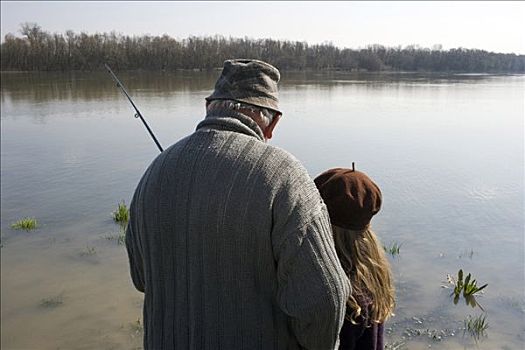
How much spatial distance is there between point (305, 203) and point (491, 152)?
12143 millimetres

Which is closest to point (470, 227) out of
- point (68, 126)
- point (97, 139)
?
point (97, 139)

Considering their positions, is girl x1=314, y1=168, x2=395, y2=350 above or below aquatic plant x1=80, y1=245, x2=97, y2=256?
above

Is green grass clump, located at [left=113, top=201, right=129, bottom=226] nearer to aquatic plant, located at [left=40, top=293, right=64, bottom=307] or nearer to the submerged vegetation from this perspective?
the submerged vegetation

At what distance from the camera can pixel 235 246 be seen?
148 centimetres

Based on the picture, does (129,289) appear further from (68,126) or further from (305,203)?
(68,126)

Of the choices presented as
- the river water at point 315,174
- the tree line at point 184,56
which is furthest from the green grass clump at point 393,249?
the tree line at point 184,56

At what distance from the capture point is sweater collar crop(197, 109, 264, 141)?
1562 mm

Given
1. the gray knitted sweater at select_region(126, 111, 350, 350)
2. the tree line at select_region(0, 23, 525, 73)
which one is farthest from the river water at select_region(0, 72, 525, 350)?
the tree line at select_region(0, 23, 525, 73)

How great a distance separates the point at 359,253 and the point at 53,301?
393cm

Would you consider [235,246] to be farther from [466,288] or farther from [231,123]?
[466,288]

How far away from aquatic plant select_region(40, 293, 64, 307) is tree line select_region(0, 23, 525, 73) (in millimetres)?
57247

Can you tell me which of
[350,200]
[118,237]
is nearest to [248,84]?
[350,200]

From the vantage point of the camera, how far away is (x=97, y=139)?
14.5m

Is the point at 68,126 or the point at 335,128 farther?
the point at 68,126
